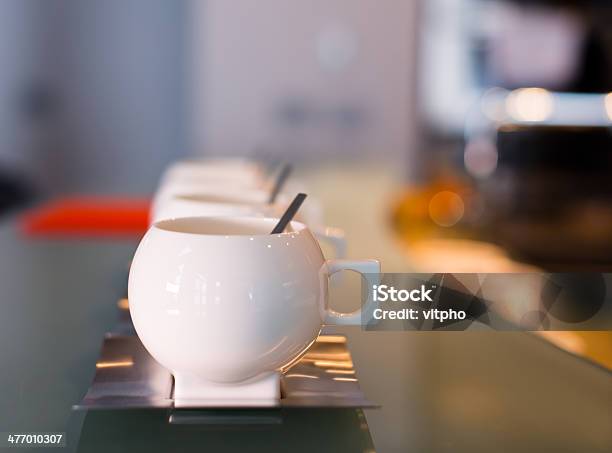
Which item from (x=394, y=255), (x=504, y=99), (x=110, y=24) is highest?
(x=110, y=24)

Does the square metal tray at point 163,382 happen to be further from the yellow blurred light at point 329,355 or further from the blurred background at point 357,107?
the blurred background at point 357,107

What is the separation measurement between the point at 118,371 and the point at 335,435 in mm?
132

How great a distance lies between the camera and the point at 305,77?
2959 mm

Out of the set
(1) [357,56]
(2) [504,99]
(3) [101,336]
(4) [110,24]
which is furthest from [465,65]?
(3) [101,336]

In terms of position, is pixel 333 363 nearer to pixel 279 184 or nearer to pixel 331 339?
pixel 331 339

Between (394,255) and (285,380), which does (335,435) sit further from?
(394,255)

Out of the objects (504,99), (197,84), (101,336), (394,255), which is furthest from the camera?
(197,84)

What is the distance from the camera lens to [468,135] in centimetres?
276

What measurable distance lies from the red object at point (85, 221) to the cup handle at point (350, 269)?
0.73m

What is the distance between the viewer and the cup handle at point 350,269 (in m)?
0.43

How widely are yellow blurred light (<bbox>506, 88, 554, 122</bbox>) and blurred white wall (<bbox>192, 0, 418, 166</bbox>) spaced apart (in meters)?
0.41

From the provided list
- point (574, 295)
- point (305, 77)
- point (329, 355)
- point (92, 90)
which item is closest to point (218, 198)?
point (329, 355)

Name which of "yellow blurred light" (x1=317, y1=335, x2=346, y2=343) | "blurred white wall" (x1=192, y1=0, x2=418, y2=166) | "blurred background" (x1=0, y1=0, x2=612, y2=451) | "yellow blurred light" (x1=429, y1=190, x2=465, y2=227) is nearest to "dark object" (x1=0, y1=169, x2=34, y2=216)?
"blurred background" (x1=0, y1=0, x2=612, y2=451)

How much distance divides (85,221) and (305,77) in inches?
67.9
